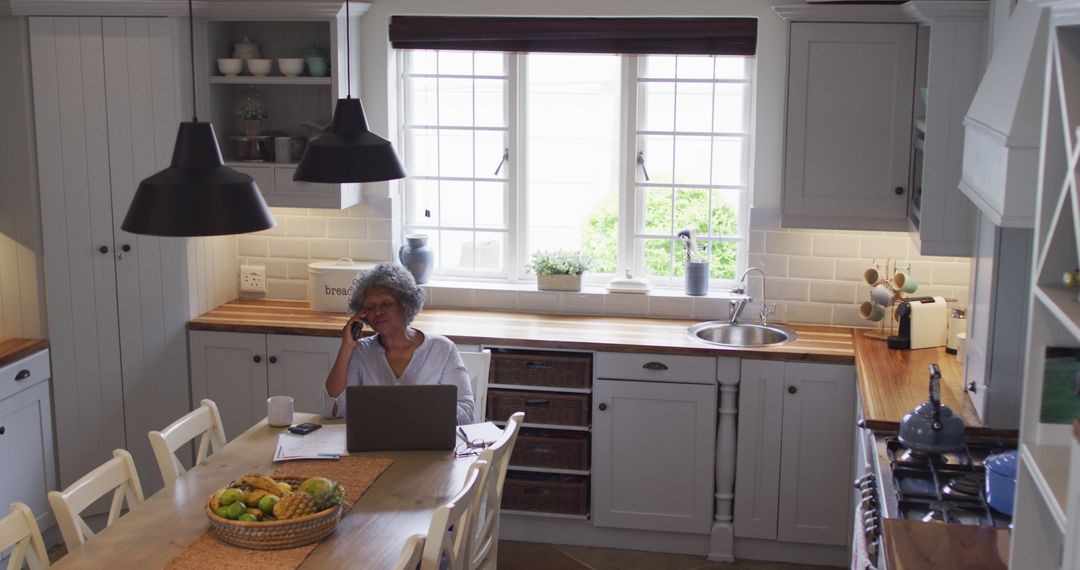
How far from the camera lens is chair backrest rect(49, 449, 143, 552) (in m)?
3.00

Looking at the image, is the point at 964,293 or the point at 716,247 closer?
the point at 964,293

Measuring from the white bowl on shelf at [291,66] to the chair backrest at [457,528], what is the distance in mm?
2625

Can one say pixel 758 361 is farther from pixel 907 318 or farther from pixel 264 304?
pixel 264 304

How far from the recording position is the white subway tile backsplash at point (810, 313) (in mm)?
5254

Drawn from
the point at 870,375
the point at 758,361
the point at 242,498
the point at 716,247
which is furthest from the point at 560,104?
the point at 242,498

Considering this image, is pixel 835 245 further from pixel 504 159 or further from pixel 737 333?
pixel 504 159

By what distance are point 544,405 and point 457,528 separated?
5.89 feet

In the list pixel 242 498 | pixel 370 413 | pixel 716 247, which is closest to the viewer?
pixel 242 498

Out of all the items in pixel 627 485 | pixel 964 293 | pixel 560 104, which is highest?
pixel 560 104

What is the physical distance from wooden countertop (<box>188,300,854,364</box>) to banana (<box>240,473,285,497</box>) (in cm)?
185

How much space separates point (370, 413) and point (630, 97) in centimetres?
233

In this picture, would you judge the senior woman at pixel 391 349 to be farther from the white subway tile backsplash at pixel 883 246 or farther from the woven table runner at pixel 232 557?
the white subway tile backsplash at pixel 883 246

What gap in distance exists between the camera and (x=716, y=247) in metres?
5.46

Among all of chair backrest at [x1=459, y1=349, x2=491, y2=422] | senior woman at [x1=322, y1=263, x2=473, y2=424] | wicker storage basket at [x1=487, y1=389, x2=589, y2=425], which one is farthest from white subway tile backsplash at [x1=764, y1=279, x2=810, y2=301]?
senior woman at [x1=322, y1=263, x2=473, y2=424]
